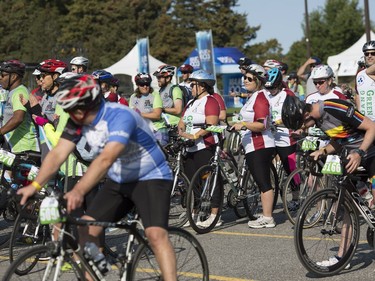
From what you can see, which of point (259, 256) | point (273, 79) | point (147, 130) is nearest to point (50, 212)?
point (147, 130)

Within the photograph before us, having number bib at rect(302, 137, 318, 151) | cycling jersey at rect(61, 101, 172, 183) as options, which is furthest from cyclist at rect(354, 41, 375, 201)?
cycling jersey at rect(61, 101, 172, 183)

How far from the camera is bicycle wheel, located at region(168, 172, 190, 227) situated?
9.33m

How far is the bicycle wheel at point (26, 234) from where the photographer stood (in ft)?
23.1

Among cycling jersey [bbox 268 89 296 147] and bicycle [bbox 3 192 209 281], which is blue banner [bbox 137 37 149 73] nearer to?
cycling jersey [bbox 268 89 296 147]

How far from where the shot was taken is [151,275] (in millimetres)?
5250

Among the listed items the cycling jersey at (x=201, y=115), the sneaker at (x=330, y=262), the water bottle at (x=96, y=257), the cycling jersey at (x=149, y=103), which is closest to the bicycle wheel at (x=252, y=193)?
the cycling jersey at (x=201, y=115)

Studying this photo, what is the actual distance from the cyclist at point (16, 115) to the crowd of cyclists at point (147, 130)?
0.01 metres

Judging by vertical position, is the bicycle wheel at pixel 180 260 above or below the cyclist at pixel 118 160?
below

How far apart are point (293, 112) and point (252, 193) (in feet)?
11.1

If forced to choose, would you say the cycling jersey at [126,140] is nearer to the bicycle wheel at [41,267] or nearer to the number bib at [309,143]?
the bicycle wheel at [41,267]

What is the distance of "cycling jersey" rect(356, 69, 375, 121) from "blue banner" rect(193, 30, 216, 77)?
78.1ft

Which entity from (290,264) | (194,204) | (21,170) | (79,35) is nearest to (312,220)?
(290,264)

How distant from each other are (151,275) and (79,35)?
7642 cm

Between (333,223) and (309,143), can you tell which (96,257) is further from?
(309,143)
